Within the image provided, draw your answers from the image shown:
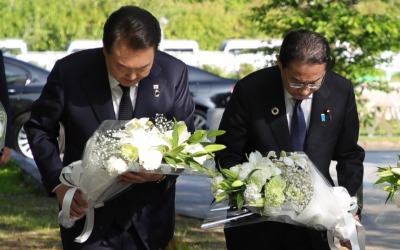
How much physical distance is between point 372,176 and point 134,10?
141 centimetres

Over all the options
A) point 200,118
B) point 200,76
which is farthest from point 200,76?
point 200,118

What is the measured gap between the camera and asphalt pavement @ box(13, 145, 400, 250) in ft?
16.6

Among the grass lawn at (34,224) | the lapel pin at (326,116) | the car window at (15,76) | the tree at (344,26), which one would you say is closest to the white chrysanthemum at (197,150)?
the lapel pin at (326,116)

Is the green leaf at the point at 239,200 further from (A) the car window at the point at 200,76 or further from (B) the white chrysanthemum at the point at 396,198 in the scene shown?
(A) the car window at the point at 200,76

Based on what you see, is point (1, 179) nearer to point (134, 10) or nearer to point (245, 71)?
point (134, 10)

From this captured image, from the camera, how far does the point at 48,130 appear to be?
5105 millimetres

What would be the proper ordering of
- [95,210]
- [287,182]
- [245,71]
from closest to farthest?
[287,182] < [95,210] < [245,71]

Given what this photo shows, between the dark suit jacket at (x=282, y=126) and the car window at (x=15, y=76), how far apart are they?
1143 cm

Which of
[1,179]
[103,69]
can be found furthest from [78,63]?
[1,179]

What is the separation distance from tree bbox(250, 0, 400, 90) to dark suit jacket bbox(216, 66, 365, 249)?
31.8 ft

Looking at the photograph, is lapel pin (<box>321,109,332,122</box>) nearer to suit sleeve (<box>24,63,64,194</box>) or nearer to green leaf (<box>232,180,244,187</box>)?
green leaf (<box>232,180,244,187</box>)

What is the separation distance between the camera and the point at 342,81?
5.18 m

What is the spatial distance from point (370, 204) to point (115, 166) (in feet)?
4.43

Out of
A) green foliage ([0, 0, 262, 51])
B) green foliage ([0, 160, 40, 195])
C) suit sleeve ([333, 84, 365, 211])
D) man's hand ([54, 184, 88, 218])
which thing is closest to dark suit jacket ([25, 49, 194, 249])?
man's hand ([54, 184, 88, 218])
